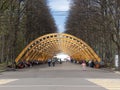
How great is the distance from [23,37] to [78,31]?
14.3m

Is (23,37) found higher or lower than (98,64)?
higher

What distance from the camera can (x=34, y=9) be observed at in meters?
84.6

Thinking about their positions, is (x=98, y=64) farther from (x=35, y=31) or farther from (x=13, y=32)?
(x=35, y=31)

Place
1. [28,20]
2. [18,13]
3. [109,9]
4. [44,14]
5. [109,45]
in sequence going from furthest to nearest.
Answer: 1. [44,14]
2. [28,20]
3. [109,45]
4. [18,13]
5. [109,9]

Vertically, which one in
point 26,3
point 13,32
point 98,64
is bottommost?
point 98,64

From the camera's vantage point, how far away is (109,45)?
82750 mm

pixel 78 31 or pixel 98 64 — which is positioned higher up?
pixel 78 31

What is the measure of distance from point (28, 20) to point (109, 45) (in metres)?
18.5

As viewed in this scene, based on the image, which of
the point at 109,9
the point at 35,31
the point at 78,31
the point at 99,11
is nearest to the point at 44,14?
the point at 35,31

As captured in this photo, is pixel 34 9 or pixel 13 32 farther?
pixel 34 9

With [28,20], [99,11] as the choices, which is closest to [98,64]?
[99,11]

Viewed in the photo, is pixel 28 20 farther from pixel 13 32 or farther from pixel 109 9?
pixel 109 9

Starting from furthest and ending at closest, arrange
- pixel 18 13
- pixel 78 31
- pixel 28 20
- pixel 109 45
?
pixel 78 31
pixel 28 20
pixel 109 45
pixel 18 13

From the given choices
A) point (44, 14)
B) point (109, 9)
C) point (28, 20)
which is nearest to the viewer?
point (109, 9)
